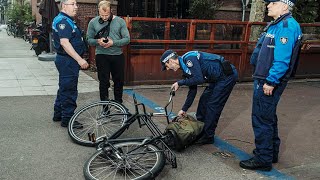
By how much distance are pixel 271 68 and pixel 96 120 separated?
2.34m

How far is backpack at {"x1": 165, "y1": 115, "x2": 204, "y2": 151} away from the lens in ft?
13.0

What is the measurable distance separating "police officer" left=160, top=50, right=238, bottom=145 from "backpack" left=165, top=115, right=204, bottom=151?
0.44 ft

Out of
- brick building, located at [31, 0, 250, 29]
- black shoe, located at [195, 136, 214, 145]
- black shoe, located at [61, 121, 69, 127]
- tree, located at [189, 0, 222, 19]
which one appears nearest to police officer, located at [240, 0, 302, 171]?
black shoe, located at [195, 136, 214, 145]

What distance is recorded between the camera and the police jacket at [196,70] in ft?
13.0

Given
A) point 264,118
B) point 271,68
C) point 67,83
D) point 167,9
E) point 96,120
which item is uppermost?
point 167,9

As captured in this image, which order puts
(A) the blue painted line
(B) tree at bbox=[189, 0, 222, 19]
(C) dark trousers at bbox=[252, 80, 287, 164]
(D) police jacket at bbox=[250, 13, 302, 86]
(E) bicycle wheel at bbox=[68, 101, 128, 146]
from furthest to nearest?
(B) tree at bbox=[189, 0, 222, 19] < (E) bicycle wheel at bbox=[68, 101, 128, 146] < (A) the blue painted line < (C) dark trousers at bbox=[252, 80, 287, 164] < (D) police jacket at bbox=[250, 13, 302, 86]

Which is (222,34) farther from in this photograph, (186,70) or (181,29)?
(186,70)

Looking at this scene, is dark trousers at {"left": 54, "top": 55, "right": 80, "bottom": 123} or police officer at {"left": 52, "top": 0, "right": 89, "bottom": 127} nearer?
police officer at {"left": 52, "top": 0, "right": 89, "bottom": 127}

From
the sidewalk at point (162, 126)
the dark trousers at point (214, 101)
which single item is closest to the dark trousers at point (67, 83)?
the sidewalk at point (162, 126)

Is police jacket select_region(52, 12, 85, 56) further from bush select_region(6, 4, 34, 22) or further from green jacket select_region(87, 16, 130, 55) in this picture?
bush select_region(6, 4, 34, 22)

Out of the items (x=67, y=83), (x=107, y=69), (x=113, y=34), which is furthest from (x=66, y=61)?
(x=113, y=34)

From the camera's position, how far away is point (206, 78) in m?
4.24

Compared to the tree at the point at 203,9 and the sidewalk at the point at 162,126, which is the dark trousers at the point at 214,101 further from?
the tree at the point at 203,9

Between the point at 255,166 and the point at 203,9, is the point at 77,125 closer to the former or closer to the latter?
the point at 255,166
